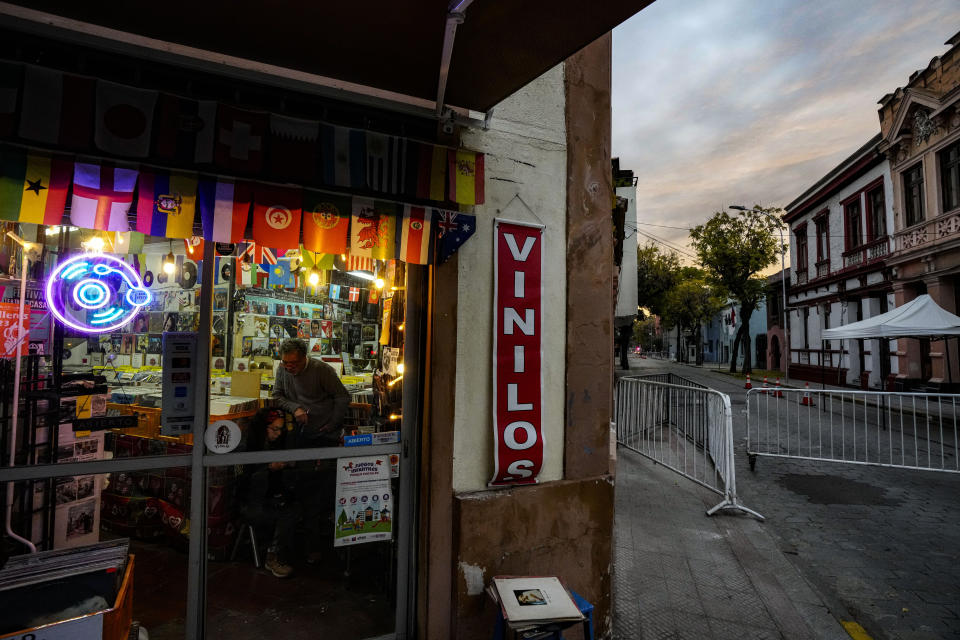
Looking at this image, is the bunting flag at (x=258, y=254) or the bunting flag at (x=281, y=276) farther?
the bunting flag at (x=281, y=276)

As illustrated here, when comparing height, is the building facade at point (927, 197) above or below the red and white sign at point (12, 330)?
above

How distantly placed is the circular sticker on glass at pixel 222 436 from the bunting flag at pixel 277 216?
1152 millimetres

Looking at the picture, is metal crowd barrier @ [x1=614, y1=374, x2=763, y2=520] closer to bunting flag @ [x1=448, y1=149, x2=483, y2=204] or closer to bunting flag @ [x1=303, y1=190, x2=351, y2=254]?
bunting flag @ [x1=448, y1=149, x2=483, y2=204]

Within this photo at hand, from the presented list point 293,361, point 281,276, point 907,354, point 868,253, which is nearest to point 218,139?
point 281,276

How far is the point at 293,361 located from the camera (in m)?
3.38

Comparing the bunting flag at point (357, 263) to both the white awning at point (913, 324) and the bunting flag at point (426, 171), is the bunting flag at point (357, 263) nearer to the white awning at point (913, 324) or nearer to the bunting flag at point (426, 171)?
the bunting flag at point (426, 171)

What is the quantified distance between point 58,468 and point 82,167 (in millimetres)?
1602

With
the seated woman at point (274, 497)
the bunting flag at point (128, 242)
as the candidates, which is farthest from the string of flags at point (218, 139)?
the seated woman at point (274, 497)

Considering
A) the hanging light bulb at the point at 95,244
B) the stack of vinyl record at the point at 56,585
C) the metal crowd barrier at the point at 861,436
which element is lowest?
the metal crowd barrier at the point at 861,436

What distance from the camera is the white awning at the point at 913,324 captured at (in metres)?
11.1

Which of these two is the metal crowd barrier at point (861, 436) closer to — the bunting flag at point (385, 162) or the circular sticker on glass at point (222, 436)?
the bunting flag at point (385, 162)

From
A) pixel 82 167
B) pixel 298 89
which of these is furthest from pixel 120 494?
pixel 298 89

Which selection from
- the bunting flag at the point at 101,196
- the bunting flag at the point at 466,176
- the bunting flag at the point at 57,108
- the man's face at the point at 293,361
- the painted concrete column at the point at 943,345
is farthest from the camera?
the painted concrete column at the point at 943,345

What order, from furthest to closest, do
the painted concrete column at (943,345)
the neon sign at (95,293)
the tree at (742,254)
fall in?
the tree at (742,254) → the painted concrete column at (943,345) → the neon sign at (95,293)
